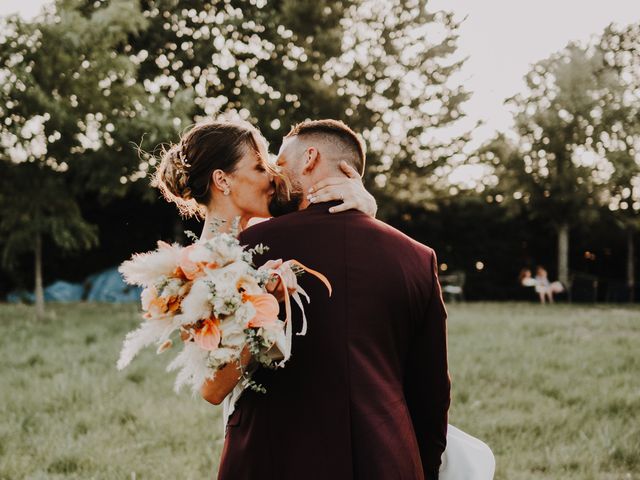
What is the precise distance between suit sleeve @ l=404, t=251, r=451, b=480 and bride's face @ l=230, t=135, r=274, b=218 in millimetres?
918

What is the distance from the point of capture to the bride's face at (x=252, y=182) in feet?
9.38

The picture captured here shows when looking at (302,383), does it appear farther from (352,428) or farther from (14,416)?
(14,416)

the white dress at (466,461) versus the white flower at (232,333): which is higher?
the white flower at (232,333)

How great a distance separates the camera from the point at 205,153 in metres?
2.82

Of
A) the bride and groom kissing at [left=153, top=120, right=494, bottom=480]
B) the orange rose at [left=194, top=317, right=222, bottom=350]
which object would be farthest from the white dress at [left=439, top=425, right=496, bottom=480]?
the orange rose at [left=194, top=317, right=222, bottom=350]

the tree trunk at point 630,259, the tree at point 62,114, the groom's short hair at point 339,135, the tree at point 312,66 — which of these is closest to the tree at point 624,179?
the tree trunk at point 630,259

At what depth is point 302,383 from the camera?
6.77 feet

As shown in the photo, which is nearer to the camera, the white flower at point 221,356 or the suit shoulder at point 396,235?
the white flower at point 221,356

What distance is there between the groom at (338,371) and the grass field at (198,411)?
2934 mm

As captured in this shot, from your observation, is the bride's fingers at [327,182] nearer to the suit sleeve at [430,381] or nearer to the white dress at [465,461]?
the suit sleeve at [430,381]

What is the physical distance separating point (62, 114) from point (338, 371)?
12221mm

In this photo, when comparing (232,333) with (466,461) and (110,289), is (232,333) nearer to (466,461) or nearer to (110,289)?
(466,461)

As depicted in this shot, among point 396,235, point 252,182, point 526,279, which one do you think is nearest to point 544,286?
point 526,279

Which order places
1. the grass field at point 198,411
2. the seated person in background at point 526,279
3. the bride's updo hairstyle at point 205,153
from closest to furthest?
the bride's updo hairstyle at point 205,153, the grass field at point 198,411, the seated person in background at point 526,279
